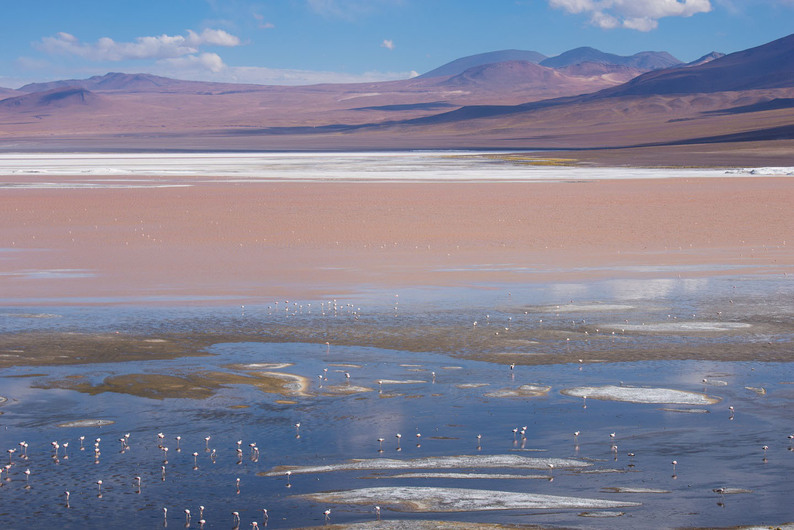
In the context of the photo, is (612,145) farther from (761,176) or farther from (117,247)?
(117,247)

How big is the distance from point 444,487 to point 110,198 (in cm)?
2827

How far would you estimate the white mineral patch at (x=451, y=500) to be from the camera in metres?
7.07

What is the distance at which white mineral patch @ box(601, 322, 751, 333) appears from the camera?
13172 millimetres

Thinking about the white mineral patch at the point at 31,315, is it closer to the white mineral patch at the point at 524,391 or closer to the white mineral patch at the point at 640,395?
the white mineral patch at the point at 524,391

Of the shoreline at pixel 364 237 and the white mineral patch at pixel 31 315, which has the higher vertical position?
the shoreline at pixel 364 237

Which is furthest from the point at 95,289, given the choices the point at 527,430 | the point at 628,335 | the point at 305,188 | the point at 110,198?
the point at 305,188

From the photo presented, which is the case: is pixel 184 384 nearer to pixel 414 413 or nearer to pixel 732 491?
pixel 414 413

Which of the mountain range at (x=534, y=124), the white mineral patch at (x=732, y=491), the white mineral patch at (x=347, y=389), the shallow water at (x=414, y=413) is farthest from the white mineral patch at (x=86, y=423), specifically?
the mountain range at (x=534, y=124)

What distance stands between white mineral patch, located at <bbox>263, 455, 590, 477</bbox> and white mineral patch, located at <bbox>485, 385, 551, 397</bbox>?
77.0 inches

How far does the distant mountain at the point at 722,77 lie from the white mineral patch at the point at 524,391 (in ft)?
551

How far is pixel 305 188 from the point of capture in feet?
125

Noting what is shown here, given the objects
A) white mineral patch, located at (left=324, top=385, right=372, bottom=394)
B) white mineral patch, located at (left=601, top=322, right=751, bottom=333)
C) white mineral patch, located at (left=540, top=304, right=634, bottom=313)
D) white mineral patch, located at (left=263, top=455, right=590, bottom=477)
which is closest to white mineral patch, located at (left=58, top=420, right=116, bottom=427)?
white mineral patch, located at (left=263, top=455, right=590, bottom=477)

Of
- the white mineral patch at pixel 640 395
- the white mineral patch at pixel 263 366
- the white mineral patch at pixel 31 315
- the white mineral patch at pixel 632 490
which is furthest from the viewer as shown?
the white mineral patch at pixel 31 315

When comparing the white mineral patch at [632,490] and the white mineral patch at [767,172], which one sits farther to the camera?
the white mineral patch at [767,172]
